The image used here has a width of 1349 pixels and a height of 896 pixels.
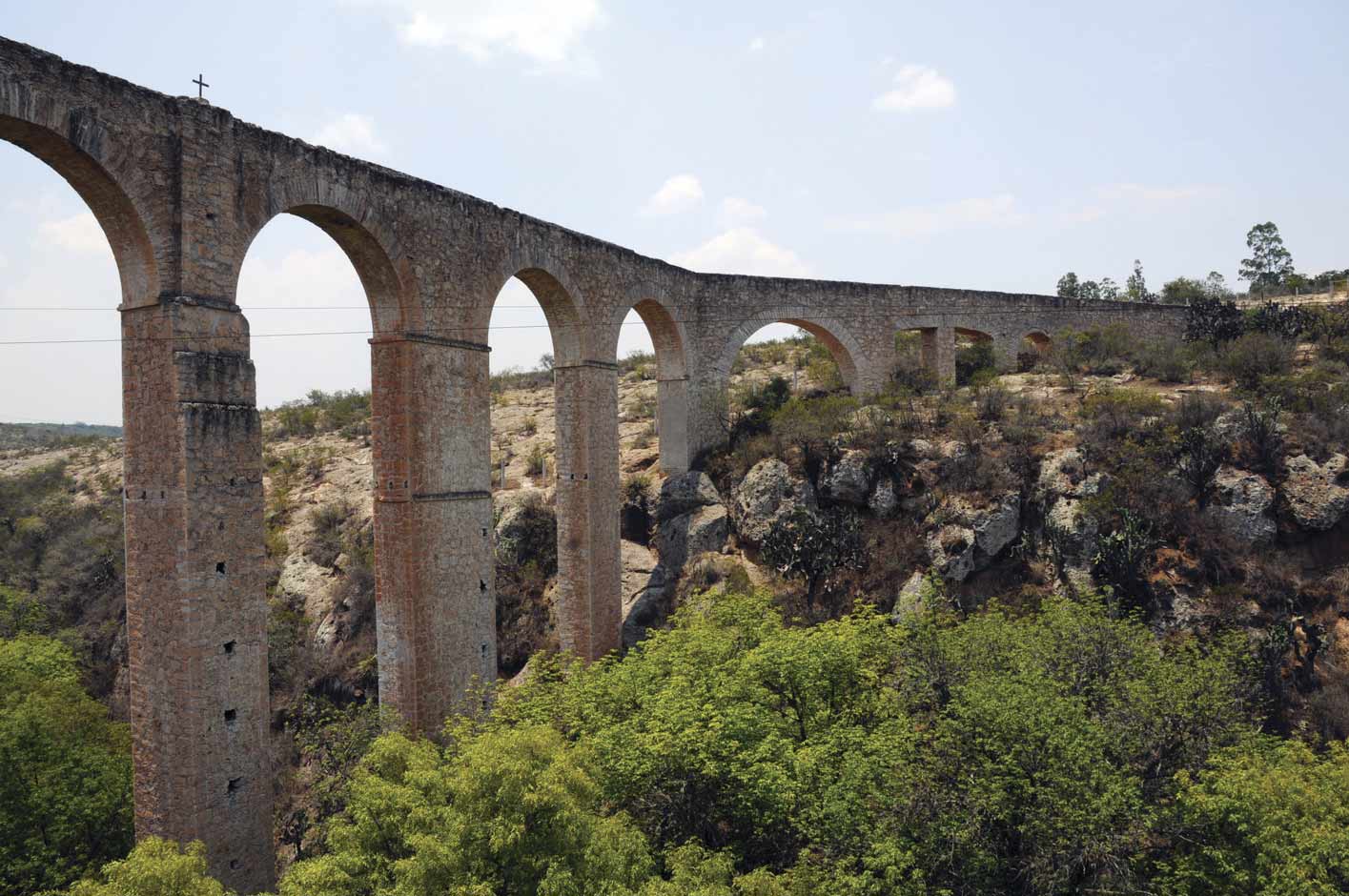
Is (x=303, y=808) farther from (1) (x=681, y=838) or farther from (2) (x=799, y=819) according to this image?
(2) (x=799, y=819)

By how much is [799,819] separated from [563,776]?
2426mm

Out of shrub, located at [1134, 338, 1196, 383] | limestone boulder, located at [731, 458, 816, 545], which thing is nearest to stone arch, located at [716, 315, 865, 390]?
limestone boulder, located at [731, 458, 816, 545]

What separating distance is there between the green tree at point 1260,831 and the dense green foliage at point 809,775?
1.15 ft

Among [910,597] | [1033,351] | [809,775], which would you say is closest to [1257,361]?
[1033,351]

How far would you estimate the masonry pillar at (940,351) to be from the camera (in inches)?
894

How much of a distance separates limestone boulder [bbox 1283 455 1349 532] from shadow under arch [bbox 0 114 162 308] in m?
17.3

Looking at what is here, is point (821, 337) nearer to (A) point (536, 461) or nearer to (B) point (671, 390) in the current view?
(B) point (671, 390)

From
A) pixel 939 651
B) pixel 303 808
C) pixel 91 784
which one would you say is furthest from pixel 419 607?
pixel 939 651

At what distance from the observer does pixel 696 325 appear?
750 inches

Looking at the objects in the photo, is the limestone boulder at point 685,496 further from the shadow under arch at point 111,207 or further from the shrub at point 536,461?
the shadow under arch at point 111,207

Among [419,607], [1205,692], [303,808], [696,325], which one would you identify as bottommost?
[303,808]

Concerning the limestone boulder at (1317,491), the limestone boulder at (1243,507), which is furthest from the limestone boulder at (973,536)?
the limestone boulder at (1317,491)

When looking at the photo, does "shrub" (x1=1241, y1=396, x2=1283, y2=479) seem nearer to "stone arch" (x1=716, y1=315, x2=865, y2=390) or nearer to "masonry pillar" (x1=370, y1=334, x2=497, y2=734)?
"stone arch" (x1=716, y1=315, x2=865, y2=390)

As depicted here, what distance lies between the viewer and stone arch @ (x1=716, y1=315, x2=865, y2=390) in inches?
776
